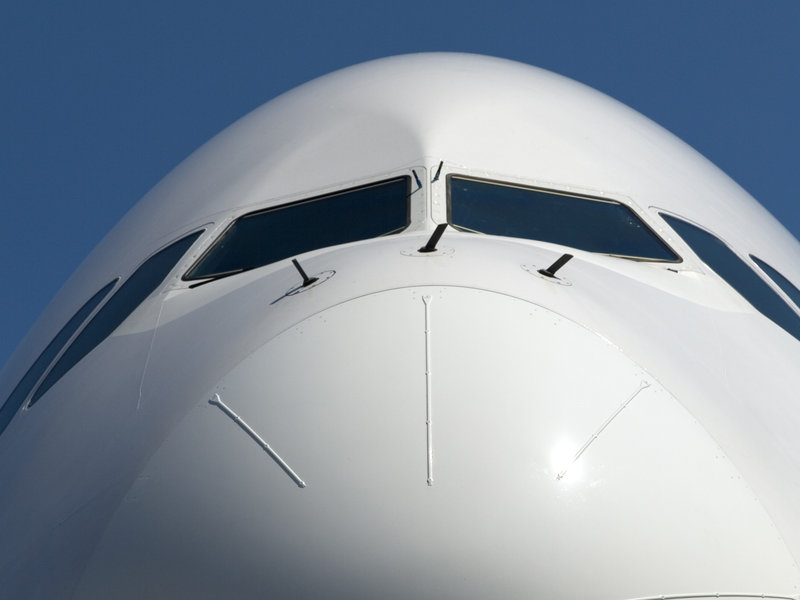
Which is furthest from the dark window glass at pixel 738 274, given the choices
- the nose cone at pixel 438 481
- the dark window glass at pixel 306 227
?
the nose cone at pixel 438 481

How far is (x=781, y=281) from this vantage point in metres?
8.84

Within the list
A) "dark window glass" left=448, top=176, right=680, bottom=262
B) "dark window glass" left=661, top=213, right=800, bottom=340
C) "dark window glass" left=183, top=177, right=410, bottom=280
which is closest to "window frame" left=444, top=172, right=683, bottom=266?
"dark window glass" left=448, top=176, right=680, bottom=262

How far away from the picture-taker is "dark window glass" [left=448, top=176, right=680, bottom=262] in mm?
7891

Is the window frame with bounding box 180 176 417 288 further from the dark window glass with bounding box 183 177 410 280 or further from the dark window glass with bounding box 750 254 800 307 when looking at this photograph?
the dark window glass with bounding box 750 254 800 307

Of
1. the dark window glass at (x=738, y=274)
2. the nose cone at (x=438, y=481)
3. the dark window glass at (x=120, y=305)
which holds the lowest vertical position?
the nose cone at (x=438, y=481)

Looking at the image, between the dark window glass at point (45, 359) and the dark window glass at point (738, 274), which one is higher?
the dark window glass at point (45, 359)

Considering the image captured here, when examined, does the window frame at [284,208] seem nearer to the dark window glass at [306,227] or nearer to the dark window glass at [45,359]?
the dark window glass at [306,227]

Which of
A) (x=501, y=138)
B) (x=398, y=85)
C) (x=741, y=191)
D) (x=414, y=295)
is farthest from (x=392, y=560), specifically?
(x=741, y=191)

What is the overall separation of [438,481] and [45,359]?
383 cm

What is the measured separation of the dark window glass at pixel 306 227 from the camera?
782 cm

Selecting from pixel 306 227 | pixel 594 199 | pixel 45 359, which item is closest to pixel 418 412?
pixel 306 227

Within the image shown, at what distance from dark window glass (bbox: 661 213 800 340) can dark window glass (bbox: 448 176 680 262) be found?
0.27 meters

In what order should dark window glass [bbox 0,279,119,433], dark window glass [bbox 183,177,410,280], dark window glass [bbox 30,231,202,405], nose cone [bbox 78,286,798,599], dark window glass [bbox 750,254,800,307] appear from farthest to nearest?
dark window glass [bbox 750,254,800,307]
dark window glass [bbox 0,279,119,433]
dark window glass [bbox 183,177,410,280]
dark window glass [bbox 30,231,202,405]
nose cone [bbox 78,286,798,599]

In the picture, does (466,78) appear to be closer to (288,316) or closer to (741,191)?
(741,191)
